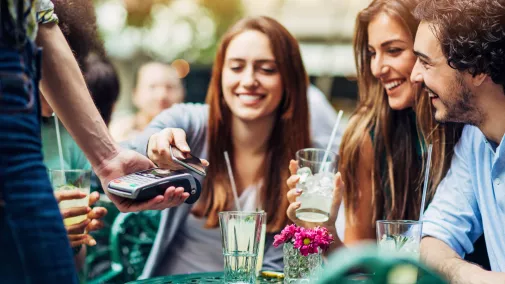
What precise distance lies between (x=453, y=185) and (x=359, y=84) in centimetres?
73

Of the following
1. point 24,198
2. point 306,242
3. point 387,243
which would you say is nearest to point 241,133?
point 306,242

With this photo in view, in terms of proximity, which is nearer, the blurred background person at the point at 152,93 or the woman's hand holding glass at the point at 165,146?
the woman's hand holding glass at the point at 165,146

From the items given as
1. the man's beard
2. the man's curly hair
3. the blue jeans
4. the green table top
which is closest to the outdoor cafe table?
the green table top

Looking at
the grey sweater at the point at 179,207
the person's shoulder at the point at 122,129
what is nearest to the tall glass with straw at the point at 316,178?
the grey sweater at the point at 179,207

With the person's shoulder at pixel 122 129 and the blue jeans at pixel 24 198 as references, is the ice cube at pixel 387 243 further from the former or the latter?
the person's shoulder at pixel 122 129

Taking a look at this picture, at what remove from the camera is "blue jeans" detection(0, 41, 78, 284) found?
1.27 m

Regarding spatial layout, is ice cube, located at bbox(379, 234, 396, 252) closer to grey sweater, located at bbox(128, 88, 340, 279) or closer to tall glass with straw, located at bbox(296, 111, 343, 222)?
tall glass with straw, located at bbox(296, 111, 343, 222)

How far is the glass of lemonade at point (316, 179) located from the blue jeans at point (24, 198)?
1.26 metres

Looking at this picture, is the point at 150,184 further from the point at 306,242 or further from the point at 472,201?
the point at 472,201

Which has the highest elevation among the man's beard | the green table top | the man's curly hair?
the man's curly hair

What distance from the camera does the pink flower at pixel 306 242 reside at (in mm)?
2062

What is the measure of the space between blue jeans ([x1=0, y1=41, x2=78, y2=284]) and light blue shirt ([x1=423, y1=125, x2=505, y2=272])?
1668mm

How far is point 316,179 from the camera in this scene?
2484 mm

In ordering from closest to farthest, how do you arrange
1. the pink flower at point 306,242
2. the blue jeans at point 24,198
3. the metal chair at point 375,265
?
1. the metal chair at point 375,265
2. the blue jeans at point 24,198
3. the pink flower at point 306,242
